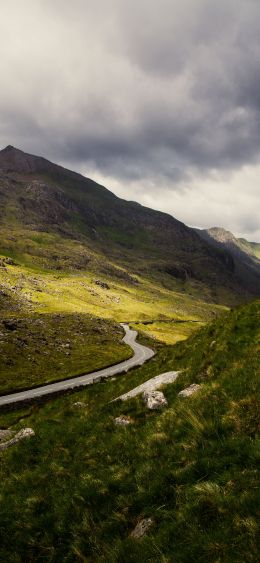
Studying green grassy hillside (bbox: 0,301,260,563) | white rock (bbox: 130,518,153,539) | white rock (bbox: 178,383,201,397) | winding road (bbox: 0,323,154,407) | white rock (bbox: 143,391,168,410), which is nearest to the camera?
green grassy hillside (bbox: 0,301,260,563)

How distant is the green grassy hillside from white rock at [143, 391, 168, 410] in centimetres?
55

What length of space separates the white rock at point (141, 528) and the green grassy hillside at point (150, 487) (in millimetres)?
157

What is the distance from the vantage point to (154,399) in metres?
17.1

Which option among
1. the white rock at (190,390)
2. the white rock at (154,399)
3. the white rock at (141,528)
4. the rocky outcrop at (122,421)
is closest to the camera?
the white rock at (141,528)

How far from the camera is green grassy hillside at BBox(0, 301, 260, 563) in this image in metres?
6.92

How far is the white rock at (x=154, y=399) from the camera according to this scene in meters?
16.6

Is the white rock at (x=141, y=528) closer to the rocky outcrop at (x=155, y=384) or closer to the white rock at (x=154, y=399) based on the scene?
the white rock at (x=154, y=399)

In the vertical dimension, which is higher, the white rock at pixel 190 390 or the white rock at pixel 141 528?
the white rock at pixel 190 390

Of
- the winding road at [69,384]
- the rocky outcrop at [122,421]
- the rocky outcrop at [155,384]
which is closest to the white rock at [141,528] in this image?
the rocky outcrop at [122,421]

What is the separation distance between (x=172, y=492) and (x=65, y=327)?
15724 cm

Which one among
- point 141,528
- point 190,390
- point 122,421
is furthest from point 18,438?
point 141,528

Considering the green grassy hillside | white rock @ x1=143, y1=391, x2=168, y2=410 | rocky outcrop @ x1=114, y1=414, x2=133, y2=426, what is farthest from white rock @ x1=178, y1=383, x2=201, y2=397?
rocky outcrop @ x1=114, y1=414, x2=133, y2=426

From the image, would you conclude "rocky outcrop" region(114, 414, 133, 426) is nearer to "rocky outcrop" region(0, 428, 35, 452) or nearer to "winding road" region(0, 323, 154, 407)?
"rocky outcrop" region(0, 428, 35, 452)

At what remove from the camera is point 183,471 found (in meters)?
9.11
